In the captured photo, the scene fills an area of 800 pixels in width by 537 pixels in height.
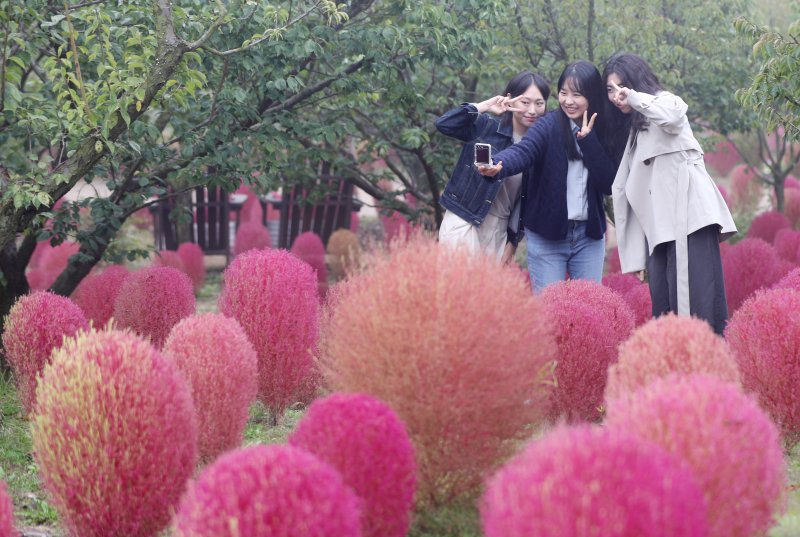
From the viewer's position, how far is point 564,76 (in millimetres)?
5805

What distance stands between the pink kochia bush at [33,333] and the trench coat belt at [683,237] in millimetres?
3627

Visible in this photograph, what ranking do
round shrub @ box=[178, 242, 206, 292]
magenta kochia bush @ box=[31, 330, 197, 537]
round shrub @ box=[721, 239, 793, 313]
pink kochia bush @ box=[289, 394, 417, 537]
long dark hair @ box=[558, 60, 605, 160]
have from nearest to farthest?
pink kochia bush @ box=[289, 394, 417, 537]
magenta kochia bush @ box=[31, 330, 197, 537]
long dark hair @ box=[558, 60, 605, 160]
round shrub @ box=[721, 239, 793, 313]
round shrub @ box=[178, 242, 206, 292]

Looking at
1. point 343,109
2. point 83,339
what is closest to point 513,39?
point 343,109

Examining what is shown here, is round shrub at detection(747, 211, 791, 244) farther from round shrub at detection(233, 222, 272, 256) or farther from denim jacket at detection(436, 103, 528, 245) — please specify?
denim jacket at detection(436, 103, 528, 245)

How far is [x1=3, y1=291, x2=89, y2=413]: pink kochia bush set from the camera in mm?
5945

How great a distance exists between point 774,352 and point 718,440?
1.99m

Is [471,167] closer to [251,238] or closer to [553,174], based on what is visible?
[553,174]

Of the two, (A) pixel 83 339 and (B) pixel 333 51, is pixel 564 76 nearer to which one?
(B) pixel 333 51

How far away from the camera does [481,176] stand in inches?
231

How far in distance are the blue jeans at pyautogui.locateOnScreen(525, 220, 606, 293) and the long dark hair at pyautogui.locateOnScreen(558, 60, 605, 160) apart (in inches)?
19.6

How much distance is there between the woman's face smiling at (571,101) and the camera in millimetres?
5766

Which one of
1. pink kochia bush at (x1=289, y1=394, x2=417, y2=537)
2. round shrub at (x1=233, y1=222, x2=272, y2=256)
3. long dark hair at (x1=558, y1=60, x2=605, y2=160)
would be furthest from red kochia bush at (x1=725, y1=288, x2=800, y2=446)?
round shrub at (x1=233, y1=222, x2=272, y2=256)

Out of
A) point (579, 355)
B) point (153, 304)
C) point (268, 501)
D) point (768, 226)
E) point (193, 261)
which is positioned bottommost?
point (193, 261)

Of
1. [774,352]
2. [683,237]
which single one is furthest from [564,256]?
[774,352]
